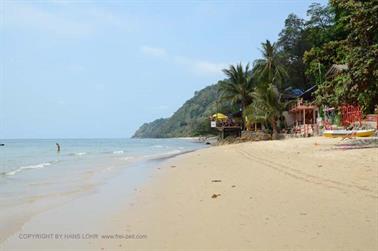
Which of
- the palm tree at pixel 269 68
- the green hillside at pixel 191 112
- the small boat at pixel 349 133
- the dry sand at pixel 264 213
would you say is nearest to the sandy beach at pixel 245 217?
the dry sand at pixel 264 213

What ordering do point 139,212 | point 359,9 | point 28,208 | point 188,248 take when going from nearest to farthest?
1. point 188,248
2. point 139,212
3. point 28,208
4. point 359,9

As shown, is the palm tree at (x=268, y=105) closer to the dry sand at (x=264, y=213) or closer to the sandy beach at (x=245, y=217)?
the dry sand at (x=264, y=213)

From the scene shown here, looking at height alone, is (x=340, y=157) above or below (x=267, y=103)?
below

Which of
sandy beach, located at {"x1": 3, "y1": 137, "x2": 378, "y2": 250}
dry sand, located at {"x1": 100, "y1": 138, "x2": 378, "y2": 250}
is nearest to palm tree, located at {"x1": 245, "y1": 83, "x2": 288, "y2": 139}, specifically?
dry sand, located at {"x1": 100, "y1": 138, "x2": 378, "y2": 250}

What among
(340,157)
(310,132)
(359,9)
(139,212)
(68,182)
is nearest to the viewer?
Answer: (139,212)

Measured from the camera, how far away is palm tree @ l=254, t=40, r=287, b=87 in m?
47.1

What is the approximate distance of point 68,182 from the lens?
1423 centimetres

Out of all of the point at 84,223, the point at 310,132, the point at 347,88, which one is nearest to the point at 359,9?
the point at 347,88

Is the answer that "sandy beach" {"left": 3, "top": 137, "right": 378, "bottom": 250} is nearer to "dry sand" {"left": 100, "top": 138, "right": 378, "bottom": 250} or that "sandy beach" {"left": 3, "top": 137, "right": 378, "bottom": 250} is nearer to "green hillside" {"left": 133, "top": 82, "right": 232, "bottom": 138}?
"dry sand" {"left": 100, "top": 138, "right": 378, "bottom": 250}

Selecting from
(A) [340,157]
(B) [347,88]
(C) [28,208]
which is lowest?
(C) [28,208]

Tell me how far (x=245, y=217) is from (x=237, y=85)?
44.5 metres

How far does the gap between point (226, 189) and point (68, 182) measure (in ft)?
22.3

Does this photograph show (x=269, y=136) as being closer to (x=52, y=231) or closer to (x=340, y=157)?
(x=340, y=157)

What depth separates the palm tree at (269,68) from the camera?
47.1 m
